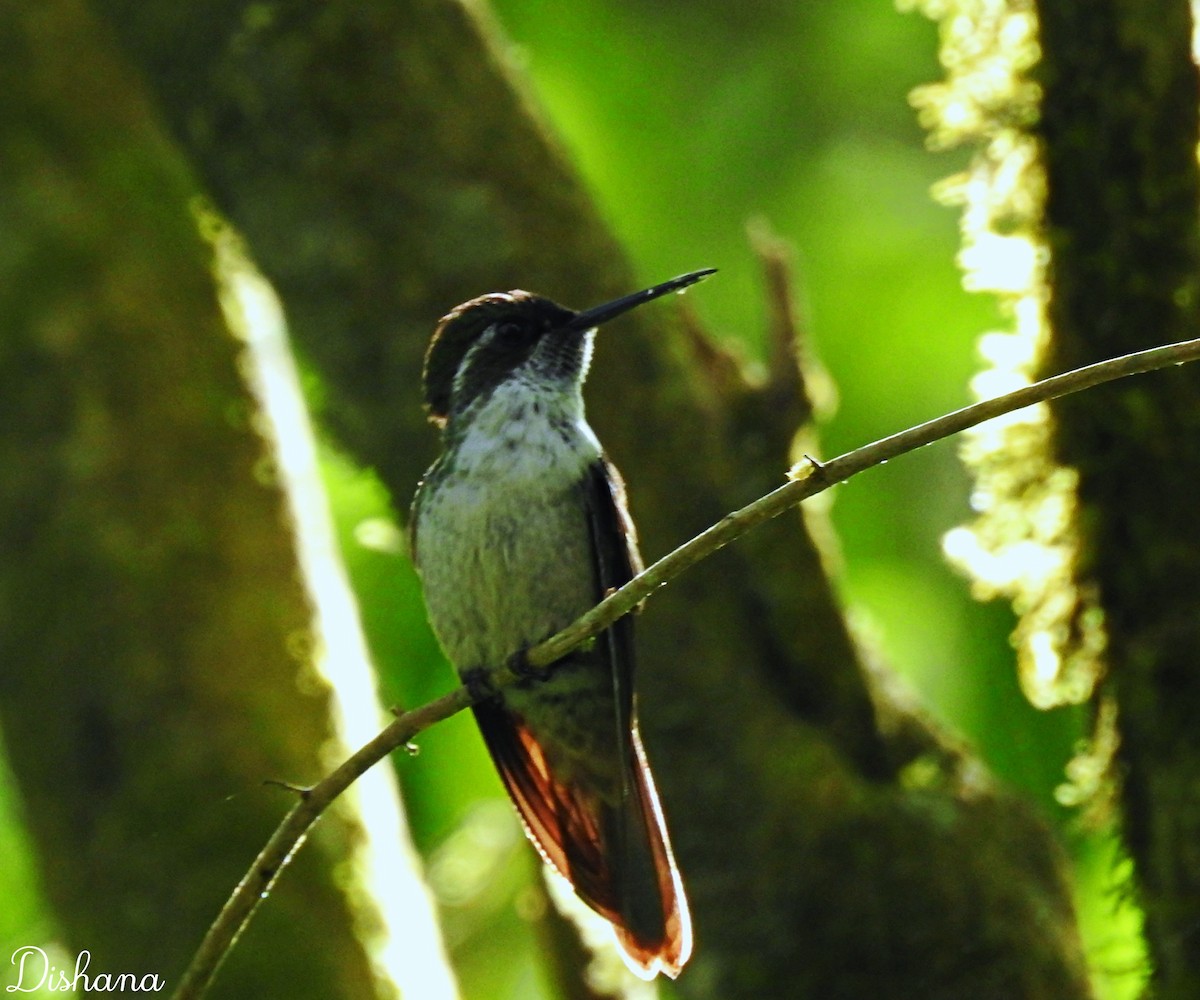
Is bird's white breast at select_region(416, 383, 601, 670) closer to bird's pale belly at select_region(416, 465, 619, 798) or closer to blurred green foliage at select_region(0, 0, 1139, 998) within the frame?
bird's pale belly at select_region(416, 465, 619, 798)

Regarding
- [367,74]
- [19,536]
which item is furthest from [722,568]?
[19,536]

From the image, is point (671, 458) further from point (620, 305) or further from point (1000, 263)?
point (1000, 263)

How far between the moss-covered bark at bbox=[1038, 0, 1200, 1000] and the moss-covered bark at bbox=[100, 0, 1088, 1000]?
38cm

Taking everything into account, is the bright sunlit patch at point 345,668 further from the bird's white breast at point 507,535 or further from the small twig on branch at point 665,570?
the small twig on branch at point 665,570

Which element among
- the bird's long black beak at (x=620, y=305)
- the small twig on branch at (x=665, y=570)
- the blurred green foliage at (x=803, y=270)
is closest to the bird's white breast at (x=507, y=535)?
the bird's long black beak at (x=620, y=305)

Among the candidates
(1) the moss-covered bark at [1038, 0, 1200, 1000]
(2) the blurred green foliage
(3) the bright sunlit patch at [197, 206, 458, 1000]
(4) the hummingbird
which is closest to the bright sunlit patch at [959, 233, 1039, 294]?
(1) the moss-covered bark at [1038, 0, 1200, 1000]

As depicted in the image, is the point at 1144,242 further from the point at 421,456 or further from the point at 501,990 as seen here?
the point at 501,990

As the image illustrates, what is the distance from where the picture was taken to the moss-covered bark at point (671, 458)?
386 centimetres

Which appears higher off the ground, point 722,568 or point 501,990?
point 722,568

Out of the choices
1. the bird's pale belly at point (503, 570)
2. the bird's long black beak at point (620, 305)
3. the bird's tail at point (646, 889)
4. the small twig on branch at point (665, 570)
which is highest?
the bird's long black beak at point (620, 305)

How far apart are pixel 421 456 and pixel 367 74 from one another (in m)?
1.01

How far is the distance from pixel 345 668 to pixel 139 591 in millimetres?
562

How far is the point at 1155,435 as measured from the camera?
371 centimetres

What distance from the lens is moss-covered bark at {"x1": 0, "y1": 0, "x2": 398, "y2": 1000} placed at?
4.01 m
